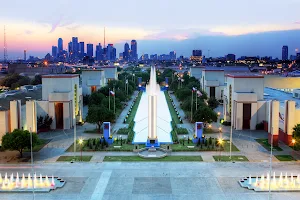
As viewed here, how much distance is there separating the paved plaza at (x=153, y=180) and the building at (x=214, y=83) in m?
43.4

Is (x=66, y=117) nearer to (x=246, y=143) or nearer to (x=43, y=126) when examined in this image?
(x=43, y=126)

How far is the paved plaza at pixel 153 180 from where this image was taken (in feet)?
79.7

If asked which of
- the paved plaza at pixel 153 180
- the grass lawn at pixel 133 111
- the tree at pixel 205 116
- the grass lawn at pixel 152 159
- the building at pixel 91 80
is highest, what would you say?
the building at pixel 91 80

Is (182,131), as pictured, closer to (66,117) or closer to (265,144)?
(265,144)

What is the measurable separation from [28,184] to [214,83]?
53746 millimetres

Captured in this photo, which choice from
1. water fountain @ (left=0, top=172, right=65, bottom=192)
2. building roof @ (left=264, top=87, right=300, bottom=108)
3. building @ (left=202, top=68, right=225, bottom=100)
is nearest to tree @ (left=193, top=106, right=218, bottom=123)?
building roof @ (left=264, top=87, right=300, bottom=108)

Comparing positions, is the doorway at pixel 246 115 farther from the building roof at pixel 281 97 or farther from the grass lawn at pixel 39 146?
the grass lawn at pixel 39 146

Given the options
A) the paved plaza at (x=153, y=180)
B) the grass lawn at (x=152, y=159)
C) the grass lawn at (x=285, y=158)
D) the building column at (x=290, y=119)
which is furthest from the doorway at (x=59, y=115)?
the building column at (x=290, y=119)

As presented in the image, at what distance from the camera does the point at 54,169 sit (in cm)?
3000

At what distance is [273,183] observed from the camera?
2608 centimetres

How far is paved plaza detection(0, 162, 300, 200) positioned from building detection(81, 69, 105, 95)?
41.4 metres

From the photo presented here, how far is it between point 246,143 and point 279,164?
7872 mm

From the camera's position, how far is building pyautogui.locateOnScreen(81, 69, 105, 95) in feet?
235

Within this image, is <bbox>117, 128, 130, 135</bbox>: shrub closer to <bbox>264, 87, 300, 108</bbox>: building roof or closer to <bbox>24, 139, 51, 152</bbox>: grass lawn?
<bbox>24, 139, 51, 152</bbox>: grass lawn
